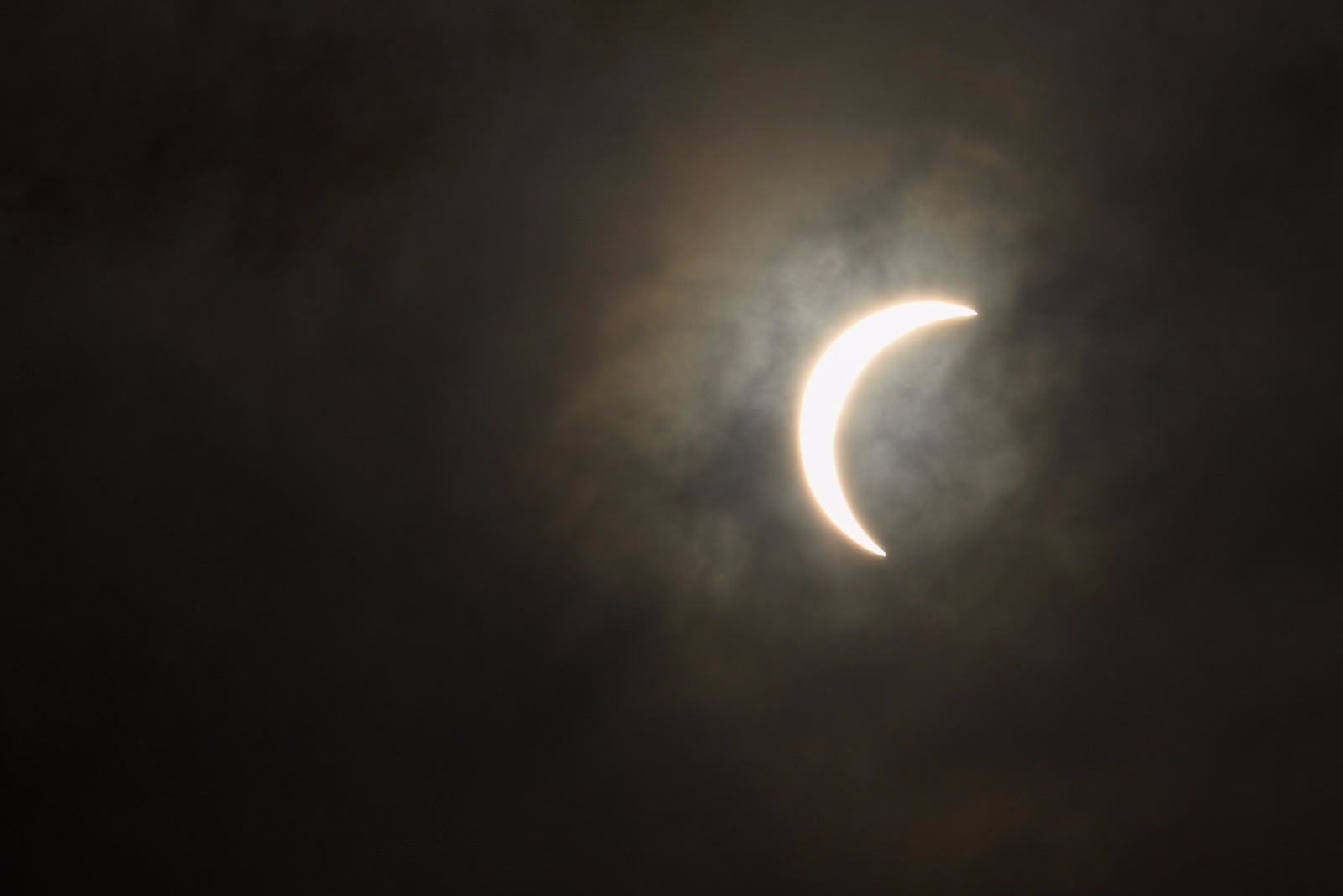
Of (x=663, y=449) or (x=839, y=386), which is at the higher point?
(x=839, y=386)

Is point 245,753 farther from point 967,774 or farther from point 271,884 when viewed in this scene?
point 967,774

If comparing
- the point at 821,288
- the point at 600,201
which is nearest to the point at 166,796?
the point at 600,201

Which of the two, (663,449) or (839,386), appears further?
(663,449)

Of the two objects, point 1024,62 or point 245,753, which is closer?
point 1024,62
